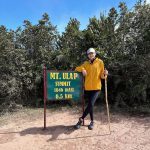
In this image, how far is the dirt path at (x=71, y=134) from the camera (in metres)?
6.79

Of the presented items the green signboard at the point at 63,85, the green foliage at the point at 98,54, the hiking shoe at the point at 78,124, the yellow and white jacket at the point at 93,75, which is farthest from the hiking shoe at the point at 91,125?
the green foliage at the point at 98,54

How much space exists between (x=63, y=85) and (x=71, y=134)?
124 centimetres

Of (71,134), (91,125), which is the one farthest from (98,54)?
(71,134)

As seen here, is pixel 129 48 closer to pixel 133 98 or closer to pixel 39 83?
pixel 133 98

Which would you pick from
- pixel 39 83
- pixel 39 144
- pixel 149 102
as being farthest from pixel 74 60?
pixel 39 144

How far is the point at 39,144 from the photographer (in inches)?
271

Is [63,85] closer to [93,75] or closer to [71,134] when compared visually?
[93,75]

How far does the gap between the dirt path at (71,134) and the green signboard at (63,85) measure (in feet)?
2.62

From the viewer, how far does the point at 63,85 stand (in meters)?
7.89

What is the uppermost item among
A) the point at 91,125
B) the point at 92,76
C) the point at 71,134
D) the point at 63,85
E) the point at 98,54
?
the point at 98,54

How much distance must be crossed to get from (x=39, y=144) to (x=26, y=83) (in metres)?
3.75

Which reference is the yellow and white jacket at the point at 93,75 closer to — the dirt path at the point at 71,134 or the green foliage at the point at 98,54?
the dirt path at the point at 71,134

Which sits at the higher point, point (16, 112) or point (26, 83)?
point (26, 83)

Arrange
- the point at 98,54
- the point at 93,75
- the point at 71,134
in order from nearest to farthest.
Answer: the point at 71,134
the point at 93,75
the point at 98,54
